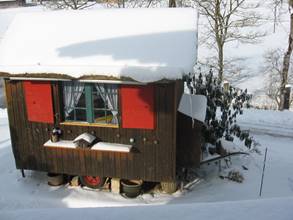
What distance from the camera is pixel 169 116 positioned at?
8.11 meters

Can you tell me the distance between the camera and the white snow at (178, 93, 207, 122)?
879 centimetres

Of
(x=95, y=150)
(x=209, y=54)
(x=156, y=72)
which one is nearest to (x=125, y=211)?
(x=156, y=72)

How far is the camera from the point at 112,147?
846 centimetres

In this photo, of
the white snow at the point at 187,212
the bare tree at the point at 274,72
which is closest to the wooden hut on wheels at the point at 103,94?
the white snow at the point at 187,212

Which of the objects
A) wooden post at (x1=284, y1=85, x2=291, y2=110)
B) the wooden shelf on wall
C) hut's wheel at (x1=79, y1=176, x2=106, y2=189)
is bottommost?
hut's wheel at (x1=79, y1=176, x2=106, y2=189)

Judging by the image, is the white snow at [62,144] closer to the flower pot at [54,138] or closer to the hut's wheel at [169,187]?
the flower pot at [54,138]

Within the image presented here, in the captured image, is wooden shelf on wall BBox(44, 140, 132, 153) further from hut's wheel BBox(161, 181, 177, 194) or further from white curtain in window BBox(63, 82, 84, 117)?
hut's wheel BBox(161, 181, 177, 194)

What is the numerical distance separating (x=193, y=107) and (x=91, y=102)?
105 inches

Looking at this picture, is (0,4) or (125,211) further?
(0,4)

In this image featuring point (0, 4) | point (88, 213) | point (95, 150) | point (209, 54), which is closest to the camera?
point (88, 213)

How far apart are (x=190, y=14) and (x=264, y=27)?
95.6 feet

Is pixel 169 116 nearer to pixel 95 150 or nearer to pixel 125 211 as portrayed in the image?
pixel 95 150

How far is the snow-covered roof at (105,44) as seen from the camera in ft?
25.8

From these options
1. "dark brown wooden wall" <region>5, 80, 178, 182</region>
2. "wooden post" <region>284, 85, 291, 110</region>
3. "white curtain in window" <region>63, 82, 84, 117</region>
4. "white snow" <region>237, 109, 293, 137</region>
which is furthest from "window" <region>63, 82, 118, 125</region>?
"wooden post" <region>284, 85, 291, 110</region>
